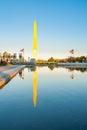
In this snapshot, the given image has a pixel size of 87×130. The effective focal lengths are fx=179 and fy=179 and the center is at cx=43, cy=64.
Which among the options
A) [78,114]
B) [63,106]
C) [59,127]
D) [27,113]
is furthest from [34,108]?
[59,127]

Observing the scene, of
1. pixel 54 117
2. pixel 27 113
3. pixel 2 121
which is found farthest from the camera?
pixel 27 113

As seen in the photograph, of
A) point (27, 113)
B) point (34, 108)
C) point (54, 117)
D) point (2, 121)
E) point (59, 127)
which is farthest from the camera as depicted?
point (34, 108)

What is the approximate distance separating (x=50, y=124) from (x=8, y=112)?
210 centimetres

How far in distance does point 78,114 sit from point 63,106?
1.30m

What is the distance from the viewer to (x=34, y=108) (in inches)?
297

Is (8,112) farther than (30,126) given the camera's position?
Yes

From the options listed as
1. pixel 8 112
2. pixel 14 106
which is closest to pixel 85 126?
pixel 8 112

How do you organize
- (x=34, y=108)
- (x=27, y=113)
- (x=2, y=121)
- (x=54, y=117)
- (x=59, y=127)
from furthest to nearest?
(x=34, y=108)
(x=27, y=113)
(x=54, y=117)
(x=2, y=121)
(x=59, y=127)

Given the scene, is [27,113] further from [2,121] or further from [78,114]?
[78,114]

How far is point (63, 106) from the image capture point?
25.9 ft

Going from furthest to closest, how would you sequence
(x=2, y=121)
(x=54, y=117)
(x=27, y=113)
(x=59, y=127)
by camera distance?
1. (x=27, y=113)
2. (x=54, y=117)
3. (x=2, y=121)
4. (x=59, y=127)

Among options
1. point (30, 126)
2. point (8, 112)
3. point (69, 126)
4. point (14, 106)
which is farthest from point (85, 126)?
point (14, 106)

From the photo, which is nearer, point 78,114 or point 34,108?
point 78,114

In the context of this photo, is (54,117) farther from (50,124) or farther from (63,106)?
(63,106)
